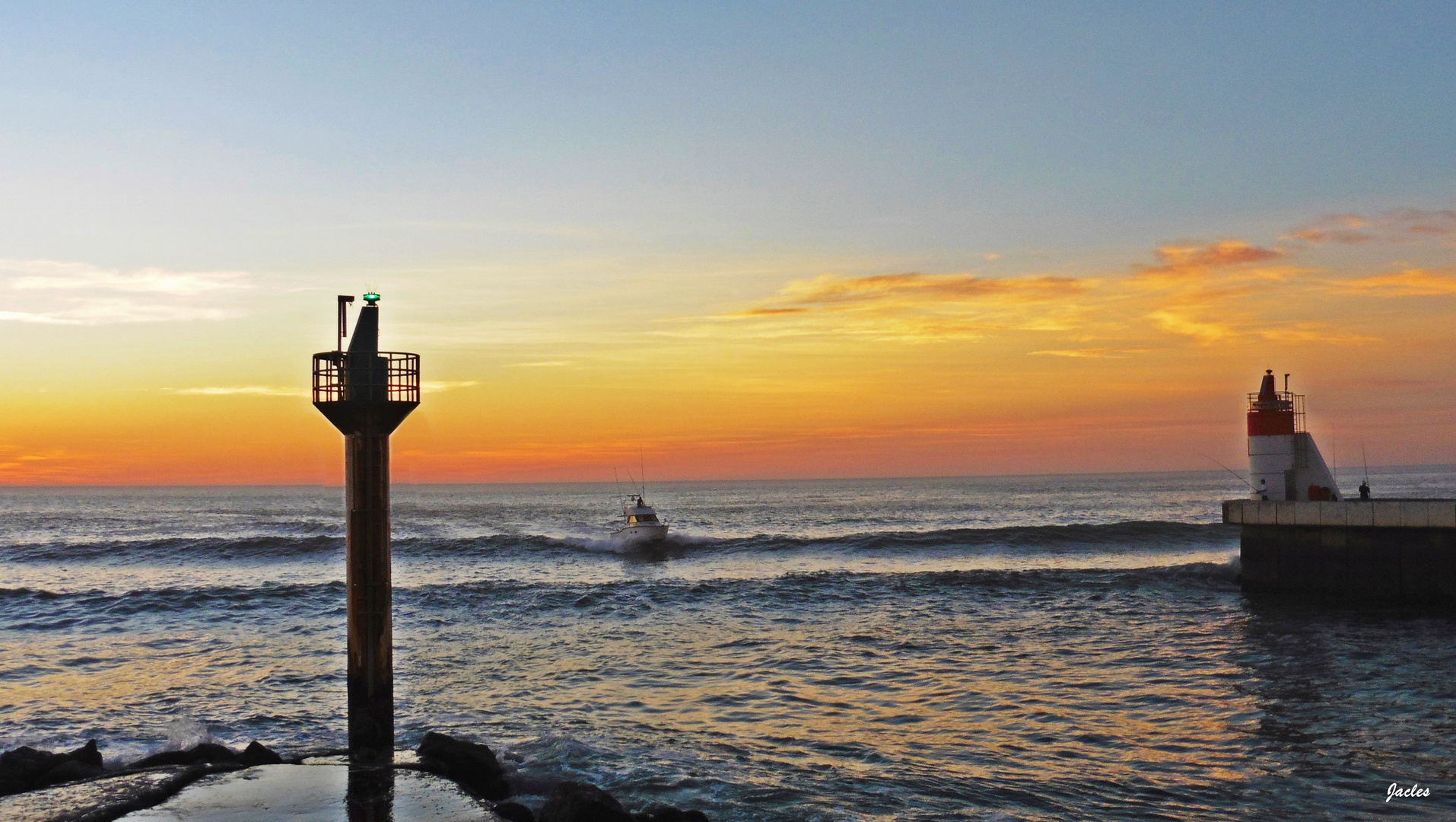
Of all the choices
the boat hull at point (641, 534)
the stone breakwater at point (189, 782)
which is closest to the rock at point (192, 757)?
the stone breakwater at point (189, 782)

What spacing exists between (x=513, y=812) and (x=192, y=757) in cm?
468

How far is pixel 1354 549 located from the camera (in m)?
24.0

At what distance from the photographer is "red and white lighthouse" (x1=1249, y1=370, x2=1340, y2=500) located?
26875 millimetres

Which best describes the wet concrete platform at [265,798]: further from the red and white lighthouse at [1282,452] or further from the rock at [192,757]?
the red and white lighthouse at [1282,452]

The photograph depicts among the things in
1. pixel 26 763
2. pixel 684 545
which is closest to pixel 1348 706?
pixel 26 763

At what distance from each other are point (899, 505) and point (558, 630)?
87.8m

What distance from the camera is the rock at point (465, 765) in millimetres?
11500

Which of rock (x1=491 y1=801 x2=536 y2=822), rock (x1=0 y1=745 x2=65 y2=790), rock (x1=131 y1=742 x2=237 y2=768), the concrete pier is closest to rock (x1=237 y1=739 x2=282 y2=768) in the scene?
rock (x1=131 y1=742 x2=237 y2=768)

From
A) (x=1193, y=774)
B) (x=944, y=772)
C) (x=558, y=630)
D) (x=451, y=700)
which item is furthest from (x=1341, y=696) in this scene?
(x=558, y=630)

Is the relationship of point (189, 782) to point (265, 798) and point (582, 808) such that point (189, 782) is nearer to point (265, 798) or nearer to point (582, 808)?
point (265, 798)

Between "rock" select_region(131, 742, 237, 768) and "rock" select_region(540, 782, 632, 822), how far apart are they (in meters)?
4.61

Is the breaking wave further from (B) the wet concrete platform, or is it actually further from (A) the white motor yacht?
(B) the wet concrete platform

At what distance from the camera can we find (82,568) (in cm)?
4138

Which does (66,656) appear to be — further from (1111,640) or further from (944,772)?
(1111,640)
